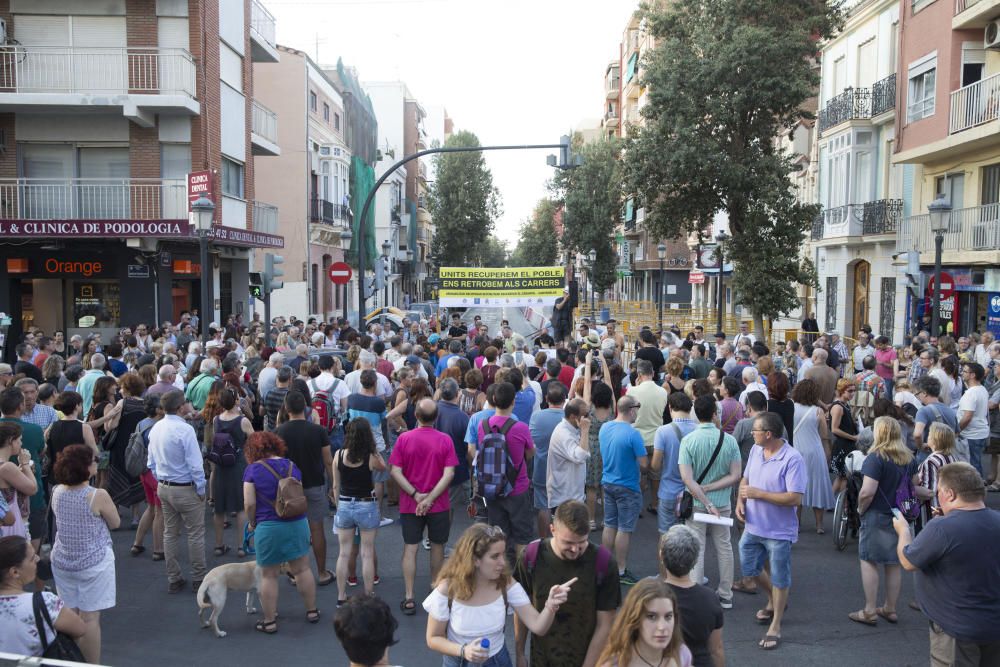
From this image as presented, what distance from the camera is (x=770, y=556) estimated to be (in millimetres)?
6199

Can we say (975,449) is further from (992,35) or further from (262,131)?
(262,131)

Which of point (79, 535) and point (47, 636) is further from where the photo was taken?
point (79, 535)

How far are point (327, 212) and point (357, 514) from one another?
3431cm

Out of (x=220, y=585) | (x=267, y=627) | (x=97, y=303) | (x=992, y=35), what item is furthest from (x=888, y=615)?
(x=97, y=303)

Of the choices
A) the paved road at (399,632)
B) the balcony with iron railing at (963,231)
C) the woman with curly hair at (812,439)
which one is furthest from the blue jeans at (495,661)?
the balcony with iron railing at (963,231)

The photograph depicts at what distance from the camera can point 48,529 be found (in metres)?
7.24

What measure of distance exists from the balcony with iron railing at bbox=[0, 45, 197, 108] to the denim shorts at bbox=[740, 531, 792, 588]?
1924cm

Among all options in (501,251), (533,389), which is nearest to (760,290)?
(533,389)

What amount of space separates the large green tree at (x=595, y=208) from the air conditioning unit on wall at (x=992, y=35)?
3044cm

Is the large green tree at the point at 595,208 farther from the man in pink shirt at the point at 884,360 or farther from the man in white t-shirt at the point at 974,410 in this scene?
the man in white t-shirt at the point at 974,410

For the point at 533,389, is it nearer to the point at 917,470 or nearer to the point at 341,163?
the point at 917,470

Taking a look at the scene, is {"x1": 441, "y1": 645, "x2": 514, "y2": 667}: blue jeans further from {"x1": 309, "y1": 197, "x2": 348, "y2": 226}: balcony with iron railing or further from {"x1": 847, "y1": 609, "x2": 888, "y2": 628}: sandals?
{"x1": 309, "y1": 197, "x2": 348, "y2": 226}: balcony with iron railing

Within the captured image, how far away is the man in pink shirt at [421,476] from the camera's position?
653 cm

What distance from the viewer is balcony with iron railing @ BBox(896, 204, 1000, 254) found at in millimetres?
19844
